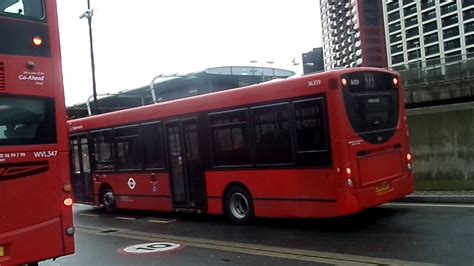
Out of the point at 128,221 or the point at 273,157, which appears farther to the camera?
the point at 128,221

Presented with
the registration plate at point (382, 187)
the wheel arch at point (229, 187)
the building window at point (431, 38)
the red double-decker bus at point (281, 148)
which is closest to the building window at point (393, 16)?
the building window at point (431, 38)

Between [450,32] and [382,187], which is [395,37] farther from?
[382,187]

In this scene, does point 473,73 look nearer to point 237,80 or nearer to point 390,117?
point 390,117

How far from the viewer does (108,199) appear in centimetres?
1541

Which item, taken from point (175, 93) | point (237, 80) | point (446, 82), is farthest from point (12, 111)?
point (175, 93)

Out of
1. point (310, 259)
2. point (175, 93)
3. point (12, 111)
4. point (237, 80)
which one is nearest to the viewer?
point (12, 111)

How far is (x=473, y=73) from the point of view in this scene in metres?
17.1

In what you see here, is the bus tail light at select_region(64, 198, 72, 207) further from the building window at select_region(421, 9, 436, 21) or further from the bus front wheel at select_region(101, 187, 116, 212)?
the building window at select_region(421, 9, 436, 21)

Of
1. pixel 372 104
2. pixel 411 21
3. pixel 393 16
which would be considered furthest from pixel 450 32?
pixel 372 104

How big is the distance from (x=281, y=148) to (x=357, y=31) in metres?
140

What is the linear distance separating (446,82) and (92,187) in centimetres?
1146

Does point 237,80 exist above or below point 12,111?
above

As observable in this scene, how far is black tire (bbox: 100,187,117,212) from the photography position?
50.2ft

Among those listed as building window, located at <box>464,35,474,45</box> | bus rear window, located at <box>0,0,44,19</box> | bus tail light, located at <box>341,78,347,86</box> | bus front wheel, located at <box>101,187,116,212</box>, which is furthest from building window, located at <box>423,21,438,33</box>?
bus rear window, located at <box>0,0,44,19</box>
